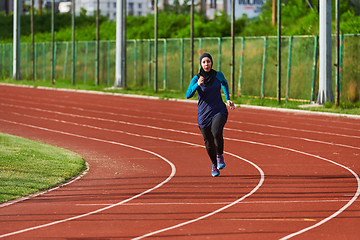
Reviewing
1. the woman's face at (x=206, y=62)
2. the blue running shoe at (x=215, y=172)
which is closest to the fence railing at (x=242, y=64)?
the blue running shoe at (x=215, y=172)

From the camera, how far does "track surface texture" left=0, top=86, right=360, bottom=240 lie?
744 centimetres

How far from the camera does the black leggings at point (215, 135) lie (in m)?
10.7

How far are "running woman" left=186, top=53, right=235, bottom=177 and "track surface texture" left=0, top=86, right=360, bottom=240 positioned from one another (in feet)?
1.92

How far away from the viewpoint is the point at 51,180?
34.8ft

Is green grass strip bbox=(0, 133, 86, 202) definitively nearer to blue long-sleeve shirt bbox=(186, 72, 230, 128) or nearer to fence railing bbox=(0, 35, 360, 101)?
blue long-sleeve shirt bbox=(186, 72, 230, 128)

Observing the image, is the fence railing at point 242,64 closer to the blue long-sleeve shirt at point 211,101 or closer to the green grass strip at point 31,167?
the green grass strip at point 31,167

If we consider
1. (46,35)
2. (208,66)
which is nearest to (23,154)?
(208,66)

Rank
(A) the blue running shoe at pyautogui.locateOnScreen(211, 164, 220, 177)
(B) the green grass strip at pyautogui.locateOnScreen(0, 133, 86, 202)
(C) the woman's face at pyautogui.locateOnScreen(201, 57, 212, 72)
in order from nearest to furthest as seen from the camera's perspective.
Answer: (B) the green grass strip at pyautogui.locateOnScreen(0, 133, 86, 202) < (C) the woman's face at pyautogui.locateOnScreen(201, 57, 212, 72) < (A) the blue running shoe at pyautogui.locateOnScreen(211, 164, 220, 177)

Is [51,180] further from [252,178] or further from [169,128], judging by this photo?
[169,128]

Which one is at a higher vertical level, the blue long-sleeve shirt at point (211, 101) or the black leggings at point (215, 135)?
the blue long-sleeve shirt at point (211, 101)

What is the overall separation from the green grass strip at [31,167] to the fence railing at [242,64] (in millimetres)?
16507

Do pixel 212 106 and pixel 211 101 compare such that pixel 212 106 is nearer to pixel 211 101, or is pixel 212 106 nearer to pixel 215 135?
pixel 211 101

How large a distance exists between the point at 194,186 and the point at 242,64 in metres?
22.9

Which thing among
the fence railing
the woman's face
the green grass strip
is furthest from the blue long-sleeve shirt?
the fence railing
